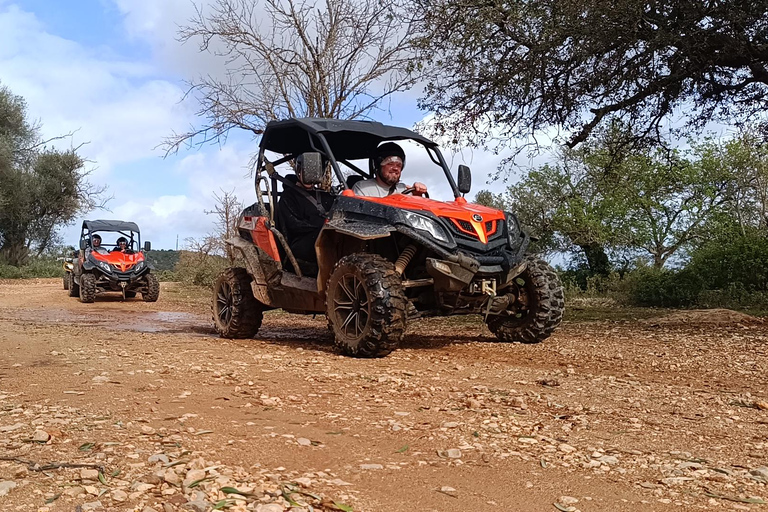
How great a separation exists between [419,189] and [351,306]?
1662 millimetres

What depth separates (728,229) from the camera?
90.3 feet

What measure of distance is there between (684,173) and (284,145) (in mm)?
24655

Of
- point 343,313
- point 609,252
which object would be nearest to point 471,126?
point 343,313

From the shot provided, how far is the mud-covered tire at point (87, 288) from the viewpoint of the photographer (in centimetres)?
1778

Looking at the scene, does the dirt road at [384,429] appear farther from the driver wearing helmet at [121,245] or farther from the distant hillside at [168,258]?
the distant hillside at [168,258]

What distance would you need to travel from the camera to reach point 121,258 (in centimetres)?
1894

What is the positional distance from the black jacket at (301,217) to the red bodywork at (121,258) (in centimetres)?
1158

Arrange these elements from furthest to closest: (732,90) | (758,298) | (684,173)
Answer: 1. (684,173)
2. (758,298)
3. (732,90)

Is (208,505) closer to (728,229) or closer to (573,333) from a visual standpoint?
(573,333)

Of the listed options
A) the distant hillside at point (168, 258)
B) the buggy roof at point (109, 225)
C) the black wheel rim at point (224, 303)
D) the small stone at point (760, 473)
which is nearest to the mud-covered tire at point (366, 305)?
the black wheel rim at point (224, 303)

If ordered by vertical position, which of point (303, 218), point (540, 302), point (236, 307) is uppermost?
point (303, 218)

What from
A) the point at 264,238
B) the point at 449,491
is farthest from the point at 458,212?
the point at 449,491

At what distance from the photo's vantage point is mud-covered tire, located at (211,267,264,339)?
8781mm

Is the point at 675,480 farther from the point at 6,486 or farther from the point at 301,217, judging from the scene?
the point at 301,217
